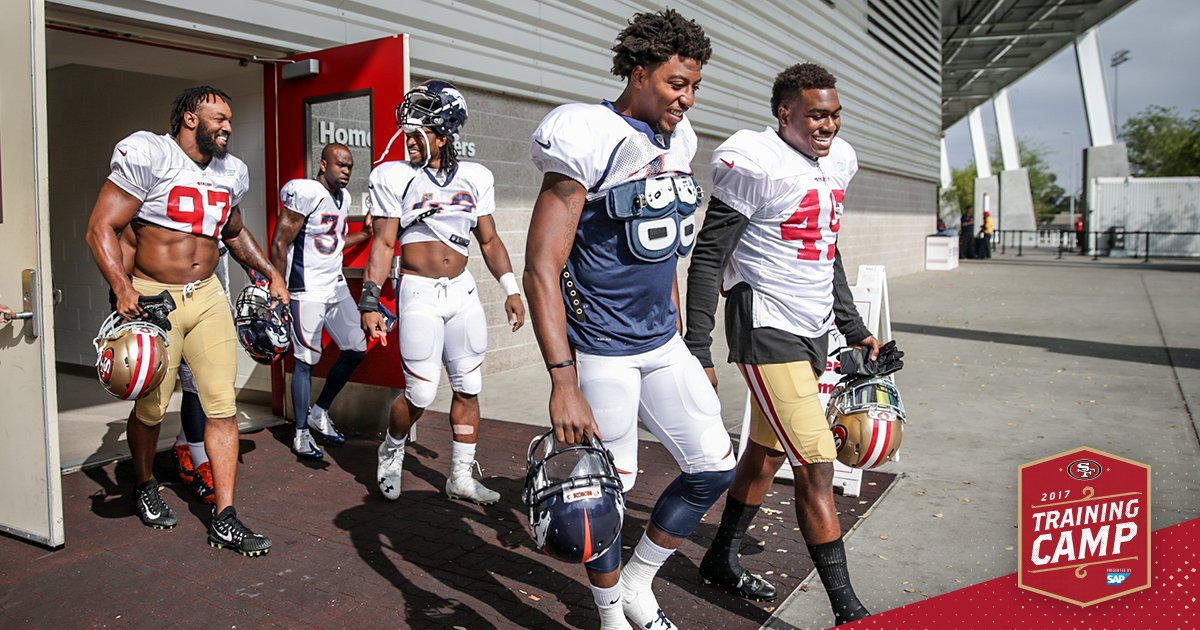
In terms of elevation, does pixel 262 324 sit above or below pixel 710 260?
below

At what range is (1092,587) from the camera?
8.02 feet

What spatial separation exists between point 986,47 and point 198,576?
4477 cm

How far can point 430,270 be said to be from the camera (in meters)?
5.05

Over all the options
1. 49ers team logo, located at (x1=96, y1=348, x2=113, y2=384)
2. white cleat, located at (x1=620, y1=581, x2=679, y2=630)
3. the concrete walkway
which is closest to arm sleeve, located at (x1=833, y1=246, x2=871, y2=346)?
the concrete walkway

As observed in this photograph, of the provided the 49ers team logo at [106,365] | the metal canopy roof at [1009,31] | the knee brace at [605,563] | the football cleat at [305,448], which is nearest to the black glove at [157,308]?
the 49ers team logo at [106,365]

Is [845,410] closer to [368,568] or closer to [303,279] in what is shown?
[368,568]

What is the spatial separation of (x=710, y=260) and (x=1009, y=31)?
40.1 metres

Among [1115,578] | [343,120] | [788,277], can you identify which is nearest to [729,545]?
[788,277]

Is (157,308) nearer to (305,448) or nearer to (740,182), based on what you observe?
(305,448)

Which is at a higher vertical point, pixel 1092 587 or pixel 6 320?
pixel 6 320

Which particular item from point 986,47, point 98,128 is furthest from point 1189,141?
point 98,128

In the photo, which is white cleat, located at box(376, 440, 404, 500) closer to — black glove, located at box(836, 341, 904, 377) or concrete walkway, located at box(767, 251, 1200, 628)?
concrete walkway, located at box(767, 251, 1200, 628)

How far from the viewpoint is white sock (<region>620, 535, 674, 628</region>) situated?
323cm

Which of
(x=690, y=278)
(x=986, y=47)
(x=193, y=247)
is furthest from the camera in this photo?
(x=986, y=47)
